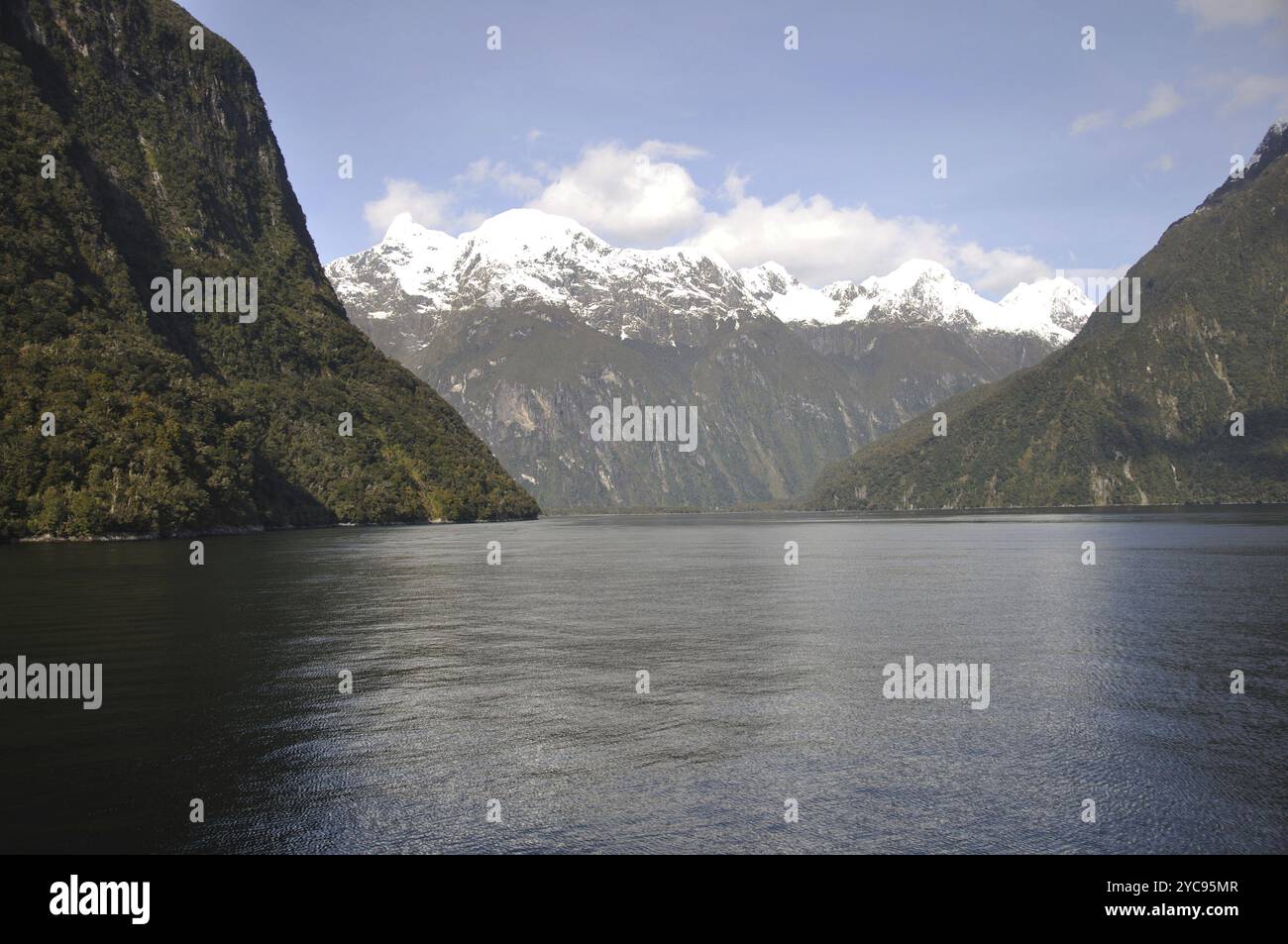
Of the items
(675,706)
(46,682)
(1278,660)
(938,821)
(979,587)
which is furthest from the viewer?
(979,587)

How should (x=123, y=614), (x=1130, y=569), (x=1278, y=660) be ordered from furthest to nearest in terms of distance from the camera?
1. (x=1130, y=569)
2. (x=123, y=614)
3. (x=1278, y=660)

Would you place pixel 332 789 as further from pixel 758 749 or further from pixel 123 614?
pixel 123 614

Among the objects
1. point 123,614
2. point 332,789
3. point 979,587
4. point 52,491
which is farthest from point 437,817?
point 52,491

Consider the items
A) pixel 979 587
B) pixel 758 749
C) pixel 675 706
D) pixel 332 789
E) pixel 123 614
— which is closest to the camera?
pixel 332 789

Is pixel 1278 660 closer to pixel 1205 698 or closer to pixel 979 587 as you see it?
pixel 1205 698

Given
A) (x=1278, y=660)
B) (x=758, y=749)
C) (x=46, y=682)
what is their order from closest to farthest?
(x=758, y=749)
(x=46, y=682)
(x=1278, y=660)

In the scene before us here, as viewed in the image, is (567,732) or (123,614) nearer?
(567,732)
